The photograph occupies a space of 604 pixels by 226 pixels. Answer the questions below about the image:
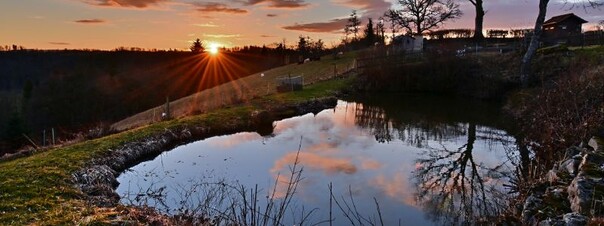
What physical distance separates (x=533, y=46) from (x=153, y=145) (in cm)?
2195

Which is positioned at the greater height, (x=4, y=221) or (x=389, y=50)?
(x=389, y=50)

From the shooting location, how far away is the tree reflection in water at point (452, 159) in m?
10.2

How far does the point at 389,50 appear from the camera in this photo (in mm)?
40312

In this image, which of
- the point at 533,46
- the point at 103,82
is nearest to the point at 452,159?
the point at 533,46

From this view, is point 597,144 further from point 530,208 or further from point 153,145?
point 153,145

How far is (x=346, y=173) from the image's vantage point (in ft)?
44.0

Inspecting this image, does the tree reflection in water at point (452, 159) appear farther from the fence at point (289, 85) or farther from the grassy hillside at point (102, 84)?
the grassy hillside at point (102, 84)

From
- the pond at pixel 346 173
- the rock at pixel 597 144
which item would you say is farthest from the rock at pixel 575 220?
the rock at pixel 597 144

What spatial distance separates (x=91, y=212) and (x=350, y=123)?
52.6ft

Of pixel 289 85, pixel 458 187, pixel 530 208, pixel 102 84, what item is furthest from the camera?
pixel 102 84

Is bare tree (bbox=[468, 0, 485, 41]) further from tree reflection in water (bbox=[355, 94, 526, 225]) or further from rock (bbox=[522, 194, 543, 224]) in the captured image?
rock (bbox=[522, 194, 543, 224])

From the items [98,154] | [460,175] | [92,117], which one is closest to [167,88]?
[92,117]

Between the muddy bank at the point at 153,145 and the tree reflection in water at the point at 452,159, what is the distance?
4699 millimetres

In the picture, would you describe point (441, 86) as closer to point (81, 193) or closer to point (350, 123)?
point (350, 123)
